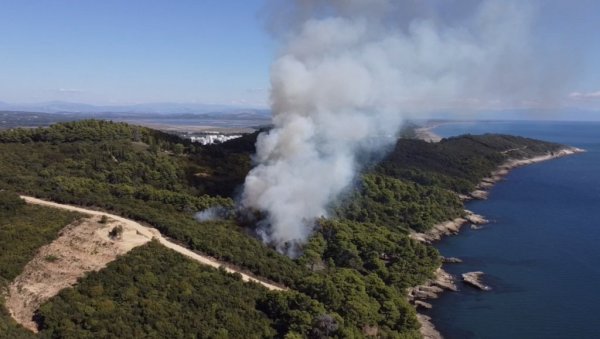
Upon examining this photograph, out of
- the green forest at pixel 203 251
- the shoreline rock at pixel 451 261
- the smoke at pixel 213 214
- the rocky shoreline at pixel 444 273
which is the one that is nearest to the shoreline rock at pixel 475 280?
the rocky shoreline at pixel 444 273

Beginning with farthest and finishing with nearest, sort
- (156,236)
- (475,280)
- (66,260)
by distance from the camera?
(475,280) → (156,236) → (66,260)

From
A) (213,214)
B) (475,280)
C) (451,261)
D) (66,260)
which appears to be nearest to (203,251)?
(66,260)

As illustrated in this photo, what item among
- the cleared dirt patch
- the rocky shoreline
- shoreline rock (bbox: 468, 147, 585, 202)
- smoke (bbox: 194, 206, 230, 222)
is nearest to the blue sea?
the rocky shoreline

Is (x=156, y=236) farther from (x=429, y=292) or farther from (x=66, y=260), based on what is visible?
(x=429, y=292)

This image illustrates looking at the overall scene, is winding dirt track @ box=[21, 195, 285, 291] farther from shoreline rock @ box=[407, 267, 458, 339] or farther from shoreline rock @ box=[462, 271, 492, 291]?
shoreline rock @ box=[462, 271, 492, 291]

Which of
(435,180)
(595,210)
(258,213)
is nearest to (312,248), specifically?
(258,213)

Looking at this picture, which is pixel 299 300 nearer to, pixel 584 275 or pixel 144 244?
pixel 144 244
